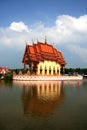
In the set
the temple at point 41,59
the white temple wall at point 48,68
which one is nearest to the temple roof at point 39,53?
the temple at point 41,59

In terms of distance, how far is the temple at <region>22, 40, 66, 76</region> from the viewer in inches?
2466

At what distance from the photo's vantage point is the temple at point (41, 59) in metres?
62.6

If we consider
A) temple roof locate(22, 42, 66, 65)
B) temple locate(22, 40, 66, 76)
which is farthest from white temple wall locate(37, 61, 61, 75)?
temple roof locate(22, 42, 66, 65)

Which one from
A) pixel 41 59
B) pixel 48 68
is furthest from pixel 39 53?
pixel 48 68

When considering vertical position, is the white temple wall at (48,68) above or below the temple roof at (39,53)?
below

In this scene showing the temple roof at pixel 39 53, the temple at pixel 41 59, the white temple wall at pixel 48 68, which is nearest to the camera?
the temple roof at pixel 39 53

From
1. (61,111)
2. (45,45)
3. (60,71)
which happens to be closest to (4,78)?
(45,45)

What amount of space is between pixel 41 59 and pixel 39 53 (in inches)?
76.1

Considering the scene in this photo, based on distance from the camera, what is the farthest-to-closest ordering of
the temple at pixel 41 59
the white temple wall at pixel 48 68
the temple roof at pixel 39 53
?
the white temple wall at pixel 48 68, the temple at pixel 41 59, the temple roof at pixel 39 53

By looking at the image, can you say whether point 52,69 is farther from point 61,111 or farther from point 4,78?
point 61,111

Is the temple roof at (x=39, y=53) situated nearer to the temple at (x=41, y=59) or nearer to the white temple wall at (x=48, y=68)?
the temple at (x=41, y=59)

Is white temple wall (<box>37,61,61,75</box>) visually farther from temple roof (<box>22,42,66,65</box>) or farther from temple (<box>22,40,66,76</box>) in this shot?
temple roof (<box>22,42,66,65</box>)

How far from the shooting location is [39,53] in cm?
6394

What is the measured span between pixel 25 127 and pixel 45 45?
57618 millimetres
